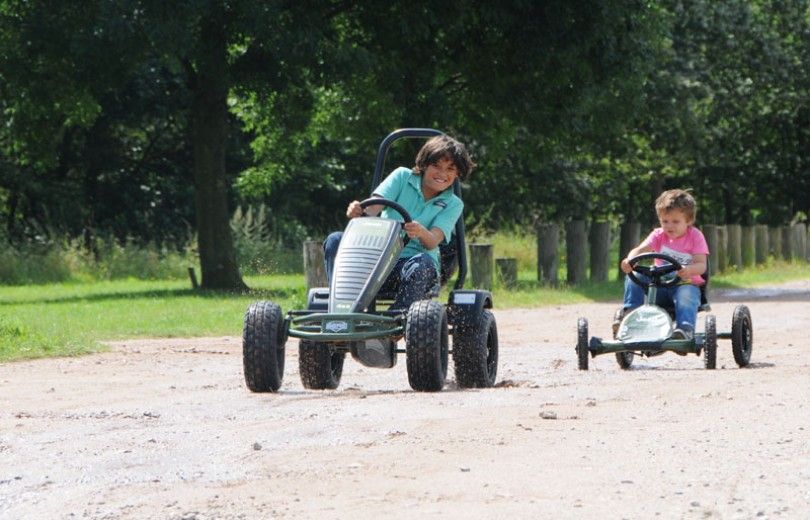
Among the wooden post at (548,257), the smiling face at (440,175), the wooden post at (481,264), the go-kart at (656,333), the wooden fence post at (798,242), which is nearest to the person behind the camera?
the smiling face at (440,175)

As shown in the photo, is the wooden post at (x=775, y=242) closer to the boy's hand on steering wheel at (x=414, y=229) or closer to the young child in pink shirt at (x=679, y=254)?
the young child in pink shirt at (x=679, y=254)

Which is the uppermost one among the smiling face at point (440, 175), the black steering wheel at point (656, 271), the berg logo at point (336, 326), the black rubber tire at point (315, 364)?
the smiling face at point (440, 175)

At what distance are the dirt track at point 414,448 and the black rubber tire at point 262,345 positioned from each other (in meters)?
0.17

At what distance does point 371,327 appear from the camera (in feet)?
32.3

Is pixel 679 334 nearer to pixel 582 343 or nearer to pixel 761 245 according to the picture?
pixel 582 343

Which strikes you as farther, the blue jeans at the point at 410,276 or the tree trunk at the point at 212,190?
the tree trunk at the point at 212,190

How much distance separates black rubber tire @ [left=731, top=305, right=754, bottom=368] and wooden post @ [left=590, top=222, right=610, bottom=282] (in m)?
15.5

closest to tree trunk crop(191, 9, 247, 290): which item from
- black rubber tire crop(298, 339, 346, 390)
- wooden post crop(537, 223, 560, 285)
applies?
wooden post crop(537, 223, 560, 285)

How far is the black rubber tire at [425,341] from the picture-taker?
962 cm

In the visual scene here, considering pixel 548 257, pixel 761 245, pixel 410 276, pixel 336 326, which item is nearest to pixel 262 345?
pixel 336 326

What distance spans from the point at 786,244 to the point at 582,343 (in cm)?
2819

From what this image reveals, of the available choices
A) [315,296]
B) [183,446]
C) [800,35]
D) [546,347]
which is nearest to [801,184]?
[800,35]

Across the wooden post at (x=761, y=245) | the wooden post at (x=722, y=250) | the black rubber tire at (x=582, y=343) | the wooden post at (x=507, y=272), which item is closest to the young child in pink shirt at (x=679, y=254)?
the black rubber tire at (x=582, y=343)

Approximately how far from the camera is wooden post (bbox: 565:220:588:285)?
26.9 m
